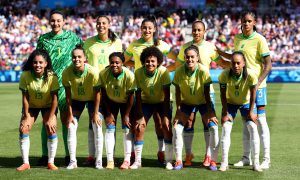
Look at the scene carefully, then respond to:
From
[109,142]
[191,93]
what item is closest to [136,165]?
[109,142]

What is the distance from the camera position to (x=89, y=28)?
37.8m

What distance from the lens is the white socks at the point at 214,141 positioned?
31.1 ft

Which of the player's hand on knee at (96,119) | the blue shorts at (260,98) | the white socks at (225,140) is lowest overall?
the white socks at (225,140)

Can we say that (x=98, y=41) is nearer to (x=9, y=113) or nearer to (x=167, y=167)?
(x=167, y=167)

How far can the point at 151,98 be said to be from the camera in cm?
959

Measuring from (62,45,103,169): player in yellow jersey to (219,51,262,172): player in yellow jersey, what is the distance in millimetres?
1739

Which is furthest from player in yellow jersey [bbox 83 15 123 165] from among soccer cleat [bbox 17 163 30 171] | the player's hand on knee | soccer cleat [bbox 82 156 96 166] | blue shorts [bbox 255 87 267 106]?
blue shorts [bbox 255 87 267 106]

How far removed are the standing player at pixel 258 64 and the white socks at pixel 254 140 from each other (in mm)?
251

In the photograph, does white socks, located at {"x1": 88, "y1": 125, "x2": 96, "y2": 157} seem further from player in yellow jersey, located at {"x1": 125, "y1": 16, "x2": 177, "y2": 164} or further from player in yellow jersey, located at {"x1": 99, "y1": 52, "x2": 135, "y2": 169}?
player in yellow jersey, located at {"x1": 125, "y1": 16, "x2": 177, "y2": 164}

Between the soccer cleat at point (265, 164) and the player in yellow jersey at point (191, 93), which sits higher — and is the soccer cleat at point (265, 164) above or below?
below

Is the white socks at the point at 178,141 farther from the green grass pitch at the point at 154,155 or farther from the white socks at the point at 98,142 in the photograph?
the white socks at the point at 98,142

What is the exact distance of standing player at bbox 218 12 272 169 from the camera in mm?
9547

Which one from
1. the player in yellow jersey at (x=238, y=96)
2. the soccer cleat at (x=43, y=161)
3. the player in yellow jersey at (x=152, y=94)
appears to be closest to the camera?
the player in yellow jersey at (x=238, y=96)

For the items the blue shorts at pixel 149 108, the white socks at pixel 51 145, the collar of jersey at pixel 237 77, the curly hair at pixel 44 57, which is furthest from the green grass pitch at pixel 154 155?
the curly hair at pixel 44 57
